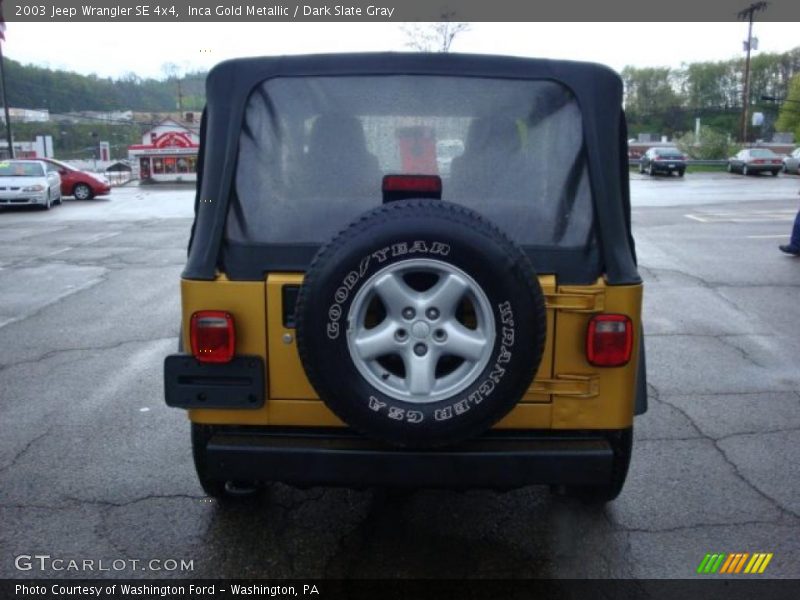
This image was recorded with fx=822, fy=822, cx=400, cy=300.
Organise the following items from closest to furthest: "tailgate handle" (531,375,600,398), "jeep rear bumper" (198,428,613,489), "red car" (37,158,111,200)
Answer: "jeep rear bumper" (198,428,613,489)
"tailgate handle" (531,375,600,398)
"red car" (37,158,111,200)

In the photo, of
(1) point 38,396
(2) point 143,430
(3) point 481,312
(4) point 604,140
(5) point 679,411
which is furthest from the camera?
(1) point 38,396

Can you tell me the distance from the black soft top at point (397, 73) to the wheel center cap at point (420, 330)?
624 millimetres

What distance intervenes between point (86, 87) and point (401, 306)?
8600 centimetres

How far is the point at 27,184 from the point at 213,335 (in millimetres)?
22014

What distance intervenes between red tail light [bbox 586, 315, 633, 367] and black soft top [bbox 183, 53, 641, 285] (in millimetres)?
209

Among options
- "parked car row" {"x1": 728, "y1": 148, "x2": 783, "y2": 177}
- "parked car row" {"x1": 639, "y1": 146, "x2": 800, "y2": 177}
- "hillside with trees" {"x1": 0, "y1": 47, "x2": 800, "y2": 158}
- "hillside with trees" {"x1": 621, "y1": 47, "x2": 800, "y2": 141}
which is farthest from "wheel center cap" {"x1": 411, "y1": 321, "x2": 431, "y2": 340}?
"hillside with trees" {"x1": 621, "y1": 47, "x2": 800, "y2": 141}

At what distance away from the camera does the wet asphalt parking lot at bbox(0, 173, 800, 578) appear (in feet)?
11.5

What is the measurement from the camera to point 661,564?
3.44 metres

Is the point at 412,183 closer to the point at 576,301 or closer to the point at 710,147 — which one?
the point at 576,301

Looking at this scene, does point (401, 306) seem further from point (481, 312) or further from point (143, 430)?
point (143, 430)

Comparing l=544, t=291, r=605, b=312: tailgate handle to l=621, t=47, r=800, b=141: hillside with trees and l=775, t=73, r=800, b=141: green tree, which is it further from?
l=621, t=47, r=800, b=141: hillside with trees

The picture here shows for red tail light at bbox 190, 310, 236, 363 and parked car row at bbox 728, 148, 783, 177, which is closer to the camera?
red tail light at bbox 190, 310, 236, 363

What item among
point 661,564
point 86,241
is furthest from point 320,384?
point 86,241

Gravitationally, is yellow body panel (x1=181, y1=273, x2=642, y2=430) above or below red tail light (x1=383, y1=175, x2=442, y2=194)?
below
